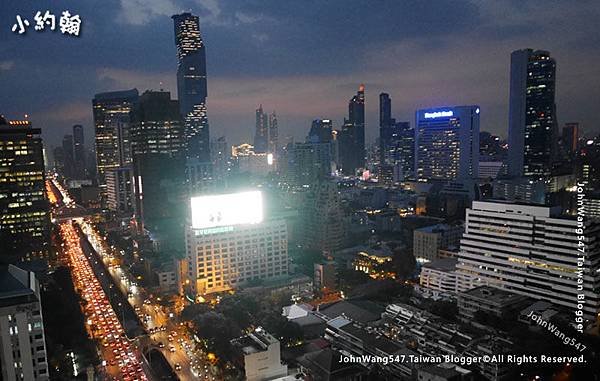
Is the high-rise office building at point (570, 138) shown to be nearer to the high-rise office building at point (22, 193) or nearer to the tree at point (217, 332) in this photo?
the tree at point (217, 332)

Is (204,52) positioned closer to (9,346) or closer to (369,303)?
(369,303)

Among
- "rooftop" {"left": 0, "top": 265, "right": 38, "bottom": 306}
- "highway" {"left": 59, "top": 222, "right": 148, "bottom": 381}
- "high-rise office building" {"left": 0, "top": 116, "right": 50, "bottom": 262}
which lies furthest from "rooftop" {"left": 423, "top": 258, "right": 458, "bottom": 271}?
"high-rise office building" {"left": 0, "top": 116, "right": 50, "bottom": 262}

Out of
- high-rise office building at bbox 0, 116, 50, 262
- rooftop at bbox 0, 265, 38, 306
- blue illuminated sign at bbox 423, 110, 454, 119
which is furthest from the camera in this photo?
blue illuminated sign at bbox 423, 110, 454, 119

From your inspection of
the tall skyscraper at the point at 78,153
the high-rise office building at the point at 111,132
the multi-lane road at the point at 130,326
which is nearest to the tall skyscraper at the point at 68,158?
the tall skyscraper at the point at 78,153

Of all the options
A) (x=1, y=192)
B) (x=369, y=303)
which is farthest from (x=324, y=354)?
(x=1, y=192)

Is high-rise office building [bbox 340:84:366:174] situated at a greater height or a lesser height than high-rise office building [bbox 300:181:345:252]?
greater

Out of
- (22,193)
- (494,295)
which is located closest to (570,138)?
(494,295)

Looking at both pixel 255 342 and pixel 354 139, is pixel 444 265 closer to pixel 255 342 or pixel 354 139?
pixel 255 342

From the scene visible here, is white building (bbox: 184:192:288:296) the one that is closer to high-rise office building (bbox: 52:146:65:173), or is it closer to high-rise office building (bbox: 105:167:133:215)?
high-rise office building (bbox: 105:167:133:215)
